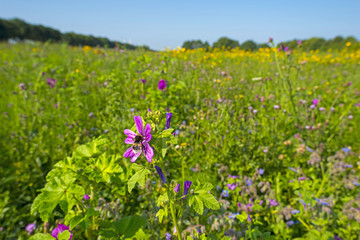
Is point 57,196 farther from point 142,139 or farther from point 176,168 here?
point 176,168

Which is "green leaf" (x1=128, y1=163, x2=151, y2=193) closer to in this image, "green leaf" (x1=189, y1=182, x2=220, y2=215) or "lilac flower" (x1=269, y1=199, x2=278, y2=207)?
"green leaf" (x1=189, y1=182, x2=220, y2=215)

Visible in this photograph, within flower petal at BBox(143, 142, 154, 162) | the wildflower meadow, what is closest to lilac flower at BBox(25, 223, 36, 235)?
the wildflower meadow

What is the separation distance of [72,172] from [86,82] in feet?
11.4

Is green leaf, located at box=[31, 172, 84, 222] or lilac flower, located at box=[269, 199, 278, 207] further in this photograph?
lilac flower, located at box=[269, 199, 278, 207]

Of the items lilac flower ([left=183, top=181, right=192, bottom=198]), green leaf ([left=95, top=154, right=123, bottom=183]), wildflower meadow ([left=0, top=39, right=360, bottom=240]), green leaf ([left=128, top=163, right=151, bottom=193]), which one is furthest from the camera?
green leaf ([left=95, top=154, right=123, bottom=183])

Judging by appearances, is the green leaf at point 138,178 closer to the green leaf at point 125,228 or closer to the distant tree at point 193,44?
the green leaf at point 125,228

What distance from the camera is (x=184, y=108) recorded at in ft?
10.7

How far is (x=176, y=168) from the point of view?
2277 mm

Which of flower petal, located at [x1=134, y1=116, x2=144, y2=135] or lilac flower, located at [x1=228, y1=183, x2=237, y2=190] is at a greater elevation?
flower petal, located at [x1=134, y1=116, x2=144, y2=135]

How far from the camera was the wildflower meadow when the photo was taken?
3.64 feet

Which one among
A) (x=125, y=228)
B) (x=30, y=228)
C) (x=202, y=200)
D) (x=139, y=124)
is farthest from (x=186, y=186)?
(x=30, y=228)

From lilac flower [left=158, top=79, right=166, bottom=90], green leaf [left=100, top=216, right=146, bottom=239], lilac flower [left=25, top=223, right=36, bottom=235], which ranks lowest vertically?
lilac flower [left=25, top=223, right=36, bottom=235]

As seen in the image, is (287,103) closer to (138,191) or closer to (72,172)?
(138,191)

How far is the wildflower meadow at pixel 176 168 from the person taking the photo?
1.11 meters
